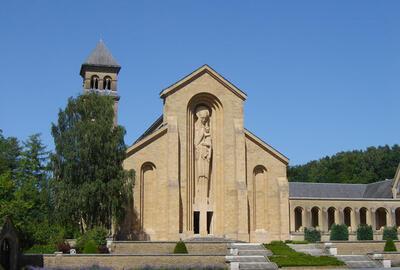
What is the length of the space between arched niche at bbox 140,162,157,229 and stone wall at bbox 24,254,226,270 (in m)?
10.7

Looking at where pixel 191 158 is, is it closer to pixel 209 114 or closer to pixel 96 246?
pixel 209 114

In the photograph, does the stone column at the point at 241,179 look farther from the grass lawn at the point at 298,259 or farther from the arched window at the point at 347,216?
the arched window at the point at 347,216

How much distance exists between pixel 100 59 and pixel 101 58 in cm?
25

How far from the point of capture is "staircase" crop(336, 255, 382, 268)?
3444 cm

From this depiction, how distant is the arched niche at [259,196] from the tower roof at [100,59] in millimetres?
24221

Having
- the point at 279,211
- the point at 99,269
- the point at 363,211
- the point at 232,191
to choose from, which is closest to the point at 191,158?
the point at 232,191

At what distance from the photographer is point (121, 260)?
31547 mm

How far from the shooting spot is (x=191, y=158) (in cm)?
4497

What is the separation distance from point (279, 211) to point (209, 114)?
1014 centimetres

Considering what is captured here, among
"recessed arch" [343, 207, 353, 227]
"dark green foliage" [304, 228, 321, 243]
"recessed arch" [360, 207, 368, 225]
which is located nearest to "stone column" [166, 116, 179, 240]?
"dark green foliage" [304, 228, 321, 243]

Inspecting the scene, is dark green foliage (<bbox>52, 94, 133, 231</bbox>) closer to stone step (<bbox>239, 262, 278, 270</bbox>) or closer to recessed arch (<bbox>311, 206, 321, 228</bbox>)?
stone step (<bbox>239, 262, 278, 270</bbox>)

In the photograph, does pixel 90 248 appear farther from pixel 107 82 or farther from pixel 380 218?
pixel 380 218

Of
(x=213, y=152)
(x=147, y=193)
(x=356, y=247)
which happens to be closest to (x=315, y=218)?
(x=213, y=152)

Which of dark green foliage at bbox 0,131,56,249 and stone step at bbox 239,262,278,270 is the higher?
dark green foliage at bbox 0,131,56,249
